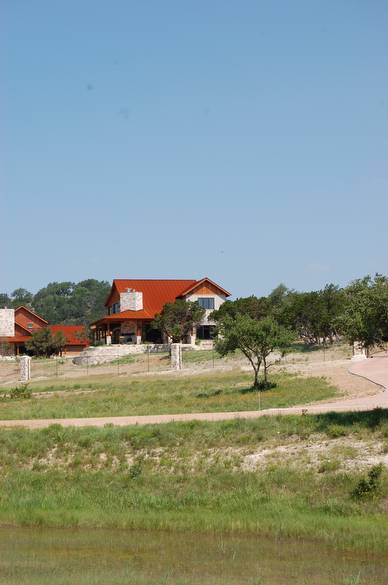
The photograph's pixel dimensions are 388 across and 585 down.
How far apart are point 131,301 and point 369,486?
76469 mm

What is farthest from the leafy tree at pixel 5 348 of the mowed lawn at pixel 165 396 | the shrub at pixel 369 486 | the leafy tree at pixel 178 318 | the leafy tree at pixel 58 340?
the shrub at pixel 369 486

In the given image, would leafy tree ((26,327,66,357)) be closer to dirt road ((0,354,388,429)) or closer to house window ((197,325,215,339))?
house window ((197,325,215,339))

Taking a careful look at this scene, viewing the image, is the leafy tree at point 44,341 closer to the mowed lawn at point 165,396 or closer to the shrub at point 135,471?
the mowed lawn at point 165,396

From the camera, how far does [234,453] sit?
26.3m

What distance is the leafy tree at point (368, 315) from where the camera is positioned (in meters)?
29.2

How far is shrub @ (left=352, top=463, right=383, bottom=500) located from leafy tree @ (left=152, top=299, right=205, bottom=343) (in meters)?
64.8

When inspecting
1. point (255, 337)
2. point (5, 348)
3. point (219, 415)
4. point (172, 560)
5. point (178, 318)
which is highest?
point (178, 318)

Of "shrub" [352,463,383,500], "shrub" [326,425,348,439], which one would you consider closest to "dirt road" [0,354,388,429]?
"shrub" [326,425,348,439]

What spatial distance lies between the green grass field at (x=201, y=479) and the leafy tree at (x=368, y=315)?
106 inches

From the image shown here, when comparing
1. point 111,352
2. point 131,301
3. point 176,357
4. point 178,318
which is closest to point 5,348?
point 131,301

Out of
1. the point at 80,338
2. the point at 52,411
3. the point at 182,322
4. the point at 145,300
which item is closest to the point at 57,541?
the point at 52,411

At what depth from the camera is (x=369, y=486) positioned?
22047mm

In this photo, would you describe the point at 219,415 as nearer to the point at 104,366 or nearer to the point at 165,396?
the point at 165,396

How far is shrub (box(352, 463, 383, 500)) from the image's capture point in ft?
71.9
